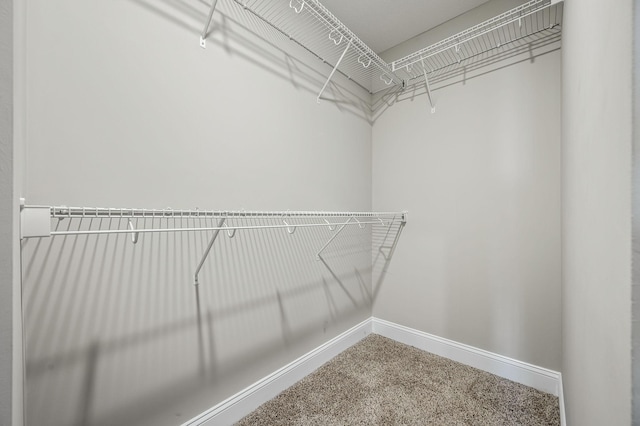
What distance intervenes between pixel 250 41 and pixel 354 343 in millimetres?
2139

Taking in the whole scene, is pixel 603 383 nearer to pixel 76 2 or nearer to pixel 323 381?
pixel 323 381

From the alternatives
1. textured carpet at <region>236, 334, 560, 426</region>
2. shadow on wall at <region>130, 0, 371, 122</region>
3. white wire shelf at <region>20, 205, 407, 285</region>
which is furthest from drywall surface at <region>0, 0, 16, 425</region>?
textured carpet at <region>236, 334, 560, 426</region>

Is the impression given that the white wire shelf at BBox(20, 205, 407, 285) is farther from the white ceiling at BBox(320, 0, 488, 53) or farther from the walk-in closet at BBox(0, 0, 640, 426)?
the white ceiling at BBox(320, 0, 488, 53)

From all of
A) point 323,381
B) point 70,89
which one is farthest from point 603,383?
point 70,89

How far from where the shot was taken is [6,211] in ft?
1.17

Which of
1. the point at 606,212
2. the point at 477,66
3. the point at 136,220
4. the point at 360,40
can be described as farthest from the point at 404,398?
the point at 360,40

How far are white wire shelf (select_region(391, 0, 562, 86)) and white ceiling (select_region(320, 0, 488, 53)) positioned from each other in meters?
0.20

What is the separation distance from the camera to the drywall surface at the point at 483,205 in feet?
4.96

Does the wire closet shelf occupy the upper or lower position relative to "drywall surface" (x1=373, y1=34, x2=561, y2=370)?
upper

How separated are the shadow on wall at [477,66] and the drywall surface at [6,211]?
2091 millimetres

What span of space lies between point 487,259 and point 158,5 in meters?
2.19

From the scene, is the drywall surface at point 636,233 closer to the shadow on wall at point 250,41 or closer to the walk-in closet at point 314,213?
the walk-in closet at point 314,213

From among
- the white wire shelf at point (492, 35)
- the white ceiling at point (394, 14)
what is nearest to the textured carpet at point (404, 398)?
the white wire shelf at point (492, 35)

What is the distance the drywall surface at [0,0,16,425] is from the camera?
0.35 m
